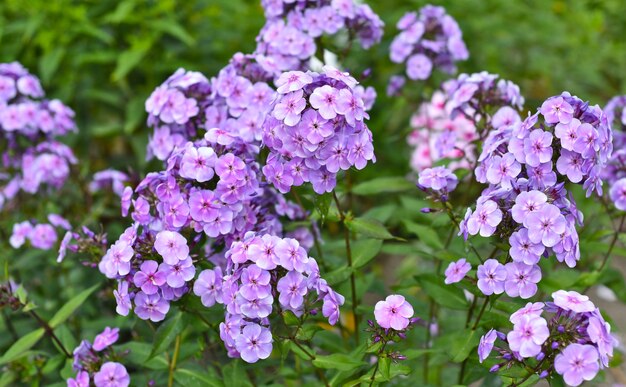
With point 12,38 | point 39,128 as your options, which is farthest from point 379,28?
point 12,38

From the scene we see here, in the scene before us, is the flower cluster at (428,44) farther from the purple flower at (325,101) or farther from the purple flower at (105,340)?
the purple flower at (105,340)

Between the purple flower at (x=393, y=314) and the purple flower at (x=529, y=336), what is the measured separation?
0.28m

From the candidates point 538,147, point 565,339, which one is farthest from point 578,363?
point 538,147

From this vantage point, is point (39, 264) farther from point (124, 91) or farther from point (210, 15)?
point (210, 15)

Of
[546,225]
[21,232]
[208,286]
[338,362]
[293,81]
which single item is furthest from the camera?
[21,232]

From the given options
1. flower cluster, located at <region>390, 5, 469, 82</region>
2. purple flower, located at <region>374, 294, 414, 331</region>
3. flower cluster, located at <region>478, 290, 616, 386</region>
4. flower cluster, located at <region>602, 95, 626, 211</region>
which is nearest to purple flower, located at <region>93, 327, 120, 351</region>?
purple flower, located at <region>374, 294, 414, 331</region>

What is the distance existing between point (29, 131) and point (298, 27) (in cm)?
140

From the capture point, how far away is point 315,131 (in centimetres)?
212

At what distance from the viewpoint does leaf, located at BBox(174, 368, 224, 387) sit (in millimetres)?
2613

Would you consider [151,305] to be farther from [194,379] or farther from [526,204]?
[526,204]

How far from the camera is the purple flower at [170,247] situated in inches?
86.7

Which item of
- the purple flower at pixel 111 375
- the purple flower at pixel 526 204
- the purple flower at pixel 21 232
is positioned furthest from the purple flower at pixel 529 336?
the purple flower at pixel 21 232

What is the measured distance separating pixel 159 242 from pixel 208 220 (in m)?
0.16

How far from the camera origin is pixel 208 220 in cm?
228
